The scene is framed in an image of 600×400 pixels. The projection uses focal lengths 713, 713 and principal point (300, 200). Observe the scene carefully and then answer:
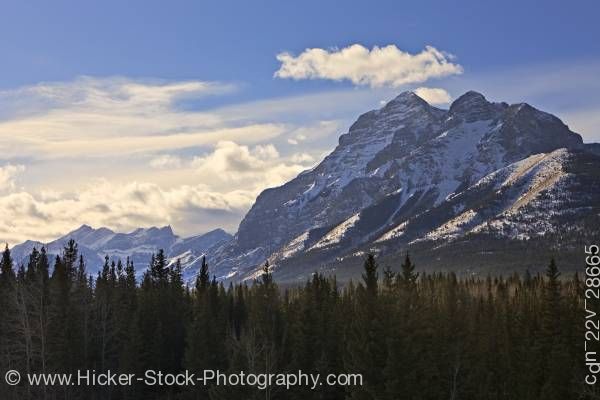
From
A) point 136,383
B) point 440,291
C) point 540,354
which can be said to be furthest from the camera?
point 440,291

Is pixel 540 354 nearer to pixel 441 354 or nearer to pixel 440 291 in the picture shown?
pixel 441 354

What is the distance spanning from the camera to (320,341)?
3241 inches

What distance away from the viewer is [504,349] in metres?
92.9

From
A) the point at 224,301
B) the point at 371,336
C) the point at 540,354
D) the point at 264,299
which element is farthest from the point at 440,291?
the point at 371,336

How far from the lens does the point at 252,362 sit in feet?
203

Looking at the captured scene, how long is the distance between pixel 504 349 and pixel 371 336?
39.2 metres

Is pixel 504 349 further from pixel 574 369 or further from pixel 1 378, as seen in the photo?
pixel 1 378

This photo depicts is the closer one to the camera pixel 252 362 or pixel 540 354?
pixel 252 362

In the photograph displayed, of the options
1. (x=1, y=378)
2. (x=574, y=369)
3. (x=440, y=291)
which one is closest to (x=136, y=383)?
(x=1, y=378)

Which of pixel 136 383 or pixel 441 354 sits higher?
pixel 441 354

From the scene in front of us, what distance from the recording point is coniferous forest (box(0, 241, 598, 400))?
201 feet

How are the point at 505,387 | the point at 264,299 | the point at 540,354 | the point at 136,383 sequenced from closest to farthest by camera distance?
the point at 540,354
the point at 505,387
the point at 136,383
the point at 264,299

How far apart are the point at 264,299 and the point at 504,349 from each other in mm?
35308

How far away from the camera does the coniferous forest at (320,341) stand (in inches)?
2414
